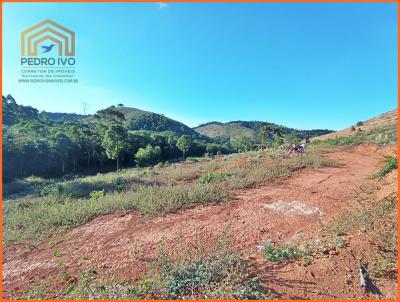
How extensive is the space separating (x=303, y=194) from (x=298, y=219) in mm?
2013

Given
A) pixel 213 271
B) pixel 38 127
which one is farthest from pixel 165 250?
pixel 38 127

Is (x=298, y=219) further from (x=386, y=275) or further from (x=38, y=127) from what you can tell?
(x=38, y=127)

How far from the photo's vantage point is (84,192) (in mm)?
10547

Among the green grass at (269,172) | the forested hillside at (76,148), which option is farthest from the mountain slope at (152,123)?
the green grass at (269,172)

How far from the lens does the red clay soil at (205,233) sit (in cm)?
383

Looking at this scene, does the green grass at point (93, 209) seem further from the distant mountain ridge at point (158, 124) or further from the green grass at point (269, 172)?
the distant mountain ridge at point (158, 124)

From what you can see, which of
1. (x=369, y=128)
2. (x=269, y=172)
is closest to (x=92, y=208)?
(x=269, y=172)

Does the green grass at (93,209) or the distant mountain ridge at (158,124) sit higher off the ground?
the distant mountain ridge at (158,124)

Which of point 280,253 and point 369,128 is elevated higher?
point 369,128

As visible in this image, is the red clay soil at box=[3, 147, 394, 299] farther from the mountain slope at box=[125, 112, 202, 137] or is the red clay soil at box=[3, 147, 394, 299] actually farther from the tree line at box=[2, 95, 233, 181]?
the mountain slope at box=[125, 112, 202, 137]

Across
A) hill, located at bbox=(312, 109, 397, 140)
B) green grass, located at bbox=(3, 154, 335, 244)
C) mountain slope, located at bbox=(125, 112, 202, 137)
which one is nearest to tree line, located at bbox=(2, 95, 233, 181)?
green grass, located at bbox=(3, 154, 335, 244)

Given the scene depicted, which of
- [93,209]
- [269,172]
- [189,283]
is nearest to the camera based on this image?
[189,283]

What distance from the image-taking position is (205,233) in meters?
5.59

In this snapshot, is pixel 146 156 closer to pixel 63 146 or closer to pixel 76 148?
pixel 76 148
